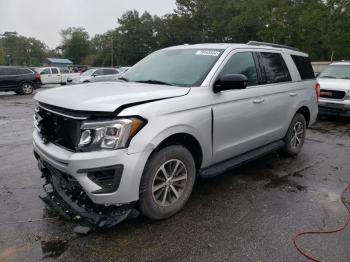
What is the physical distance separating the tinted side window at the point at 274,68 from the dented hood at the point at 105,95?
5.97 feet

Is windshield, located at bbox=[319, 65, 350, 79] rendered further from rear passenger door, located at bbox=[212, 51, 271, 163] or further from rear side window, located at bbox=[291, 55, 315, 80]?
rear passenger door, located at bbox=[212, 51, 271, 163]

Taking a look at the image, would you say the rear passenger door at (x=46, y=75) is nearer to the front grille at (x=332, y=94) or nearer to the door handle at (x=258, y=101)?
the front grille at (x=332, y=94)

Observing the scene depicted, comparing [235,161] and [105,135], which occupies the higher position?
[105,135]

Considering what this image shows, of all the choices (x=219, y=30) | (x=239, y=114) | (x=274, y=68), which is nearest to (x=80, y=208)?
(x=239, y=114)

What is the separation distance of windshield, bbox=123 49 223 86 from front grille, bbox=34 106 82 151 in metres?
1.31

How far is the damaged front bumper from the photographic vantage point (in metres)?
3.20

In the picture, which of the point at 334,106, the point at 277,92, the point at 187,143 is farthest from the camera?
the point at 334,106

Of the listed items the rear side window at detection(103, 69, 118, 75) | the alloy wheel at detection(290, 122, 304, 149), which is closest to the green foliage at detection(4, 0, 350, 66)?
the rear side window at detection(103, 69, 118, 75)

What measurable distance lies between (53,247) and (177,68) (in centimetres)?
253

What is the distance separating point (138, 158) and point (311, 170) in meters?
3.40

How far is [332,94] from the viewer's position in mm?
9594

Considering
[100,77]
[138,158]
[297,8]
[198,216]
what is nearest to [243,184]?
[198,216]

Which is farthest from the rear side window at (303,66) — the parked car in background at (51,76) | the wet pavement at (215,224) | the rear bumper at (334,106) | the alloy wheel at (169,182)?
the parked car in background at (51,76)

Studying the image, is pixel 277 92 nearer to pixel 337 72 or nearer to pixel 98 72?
pixel 337 72
